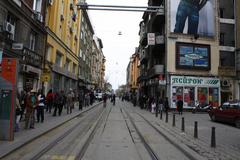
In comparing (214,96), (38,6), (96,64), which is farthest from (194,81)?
(96,64)

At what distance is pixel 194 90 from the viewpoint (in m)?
32.3

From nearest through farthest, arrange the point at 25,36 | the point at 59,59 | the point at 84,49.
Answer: the point at 25,36, the point at 59,59, the point at 84,49

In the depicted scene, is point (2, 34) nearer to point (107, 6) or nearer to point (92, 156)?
point (107, 6)

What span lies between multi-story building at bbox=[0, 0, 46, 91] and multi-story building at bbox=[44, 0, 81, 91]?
1.82 metres

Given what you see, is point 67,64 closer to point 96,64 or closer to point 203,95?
point 203,95

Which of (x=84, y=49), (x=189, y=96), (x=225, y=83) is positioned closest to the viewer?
(x=189, y=96)

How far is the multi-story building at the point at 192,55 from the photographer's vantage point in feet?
105

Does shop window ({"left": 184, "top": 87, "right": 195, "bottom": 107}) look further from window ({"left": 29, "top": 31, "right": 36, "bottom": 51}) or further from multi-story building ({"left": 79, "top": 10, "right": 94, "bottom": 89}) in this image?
multi-story building ({"left": 79, "top": 10, "right": 94, "bottom": 89})

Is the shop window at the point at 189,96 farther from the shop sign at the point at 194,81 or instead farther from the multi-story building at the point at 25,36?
the multi-story building at the point at 25,36

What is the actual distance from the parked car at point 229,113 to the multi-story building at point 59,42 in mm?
15315

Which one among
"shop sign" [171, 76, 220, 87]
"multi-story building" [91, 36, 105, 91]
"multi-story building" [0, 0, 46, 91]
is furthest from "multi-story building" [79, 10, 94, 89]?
"multi-story building" [0, 0, 46, 91]

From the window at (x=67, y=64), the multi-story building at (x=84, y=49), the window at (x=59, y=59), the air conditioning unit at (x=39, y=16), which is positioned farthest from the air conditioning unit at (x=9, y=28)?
the multi-story building at (x=84, y=49)

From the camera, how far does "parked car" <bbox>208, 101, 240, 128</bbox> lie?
17.7m

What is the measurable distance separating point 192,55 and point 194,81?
323 centimetres
